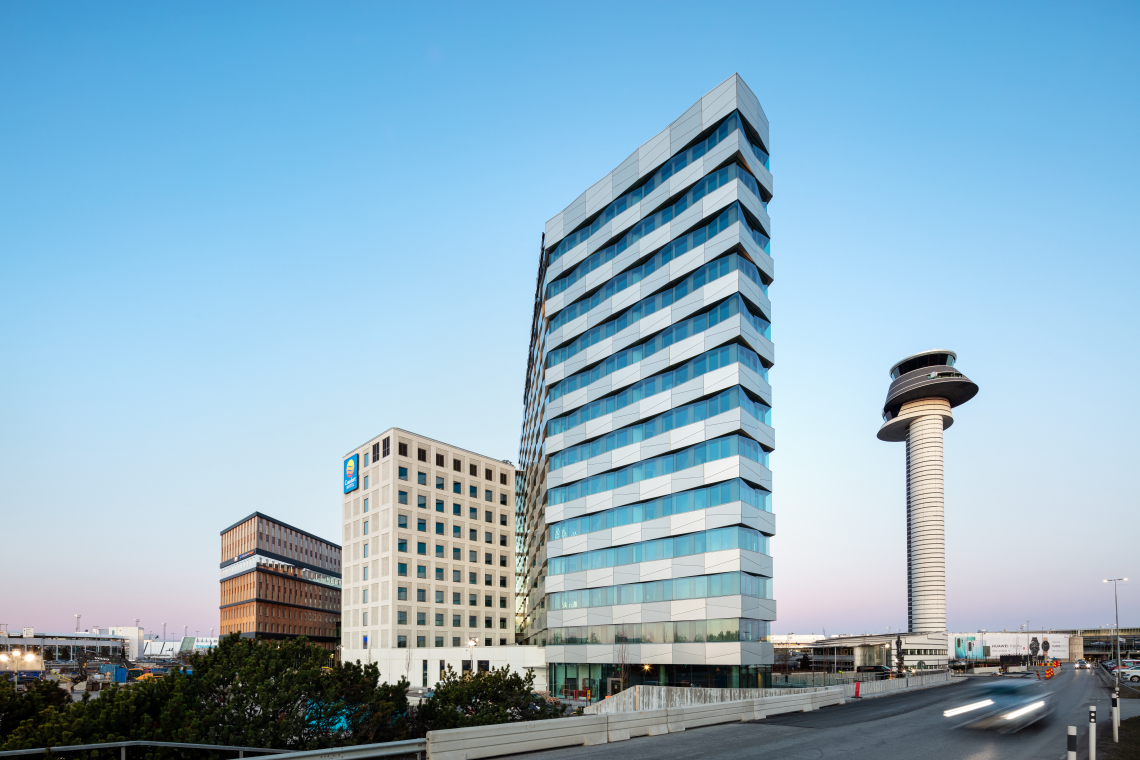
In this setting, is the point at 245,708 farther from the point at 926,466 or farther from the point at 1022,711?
the point at 926,466

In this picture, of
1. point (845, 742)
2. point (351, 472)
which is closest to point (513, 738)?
point (845, 742)

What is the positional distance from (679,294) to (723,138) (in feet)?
39.8

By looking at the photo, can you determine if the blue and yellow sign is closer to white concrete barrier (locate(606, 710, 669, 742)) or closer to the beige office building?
the beige office building

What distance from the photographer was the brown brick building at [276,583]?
471ft

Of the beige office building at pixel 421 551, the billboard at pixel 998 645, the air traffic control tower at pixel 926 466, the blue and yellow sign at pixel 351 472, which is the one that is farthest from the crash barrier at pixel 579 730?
the billboard at pixel 998 645

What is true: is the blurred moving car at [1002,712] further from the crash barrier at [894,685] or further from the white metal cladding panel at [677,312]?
the white metal cladding panel at [677,312]

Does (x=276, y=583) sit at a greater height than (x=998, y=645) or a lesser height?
greater

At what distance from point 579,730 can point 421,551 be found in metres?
75.9

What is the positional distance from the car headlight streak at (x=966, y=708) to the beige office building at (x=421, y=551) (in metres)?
63.6

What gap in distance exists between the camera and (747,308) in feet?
181

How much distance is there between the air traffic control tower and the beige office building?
275ft

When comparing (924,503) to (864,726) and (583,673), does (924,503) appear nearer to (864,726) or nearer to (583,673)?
(583,673)

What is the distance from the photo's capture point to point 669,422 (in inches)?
2270

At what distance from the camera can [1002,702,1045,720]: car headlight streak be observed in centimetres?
2960
